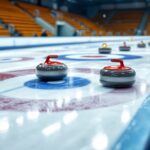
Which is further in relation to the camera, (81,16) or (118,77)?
(81,16)

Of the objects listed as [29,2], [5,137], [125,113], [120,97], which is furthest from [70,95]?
[29,2]

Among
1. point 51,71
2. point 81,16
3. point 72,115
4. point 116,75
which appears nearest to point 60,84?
point 51,71

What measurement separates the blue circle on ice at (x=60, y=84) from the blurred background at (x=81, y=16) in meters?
11.7

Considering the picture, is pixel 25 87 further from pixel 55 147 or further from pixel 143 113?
pixel 55 147

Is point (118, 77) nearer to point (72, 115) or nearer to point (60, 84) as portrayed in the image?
point (60, 84)

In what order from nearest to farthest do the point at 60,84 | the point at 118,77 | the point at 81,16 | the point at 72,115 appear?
the point at 72,115, the point at 118,77, the point at 60,84, the point at 81,16

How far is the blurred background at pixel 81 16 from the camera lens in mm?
16312

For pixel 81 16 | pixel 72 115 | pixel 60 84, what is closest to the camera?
pixel 72 115

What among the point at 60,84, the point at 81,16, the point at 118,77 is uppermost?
the point at 81,16

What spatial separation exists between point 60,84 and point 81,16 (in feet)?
80.9

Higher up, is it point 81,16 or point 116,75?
point 81,16

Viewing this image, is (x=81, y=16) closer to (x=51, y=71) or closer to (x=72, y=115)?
(x=51, y=71)

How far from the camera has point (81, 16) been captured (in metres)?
26.5

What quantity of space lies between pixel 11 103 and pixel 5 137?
26.4 inches
